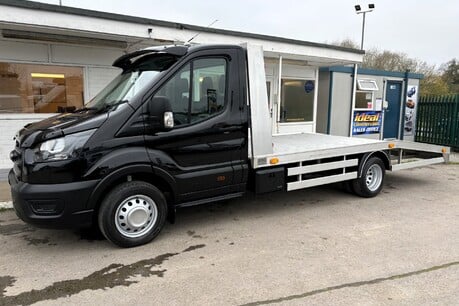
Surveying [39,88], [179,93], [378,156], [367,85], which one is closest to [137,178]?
[179,93]

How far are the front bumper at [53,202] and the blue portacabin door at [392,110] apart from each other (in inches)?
468

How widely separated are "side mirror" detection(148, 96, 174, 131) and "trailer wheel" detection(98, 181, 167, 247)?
71cm

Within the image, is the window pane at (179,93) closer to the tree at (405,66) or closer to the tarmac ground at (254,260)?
the tarmac ground at (254,260)

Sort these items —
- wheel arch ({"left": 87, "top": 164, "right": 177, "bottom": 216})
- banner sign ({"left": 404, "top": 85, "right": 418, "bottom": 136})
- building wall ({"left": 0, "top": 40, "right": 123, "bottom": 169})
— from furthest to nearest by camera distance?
banner sign ({"left": 404, "top": 85, "right": 418, "bottom": 136}) < building wall ({"left": 0, "top": 40, "right": 123, "bottom": 169}) < wheel arch ({"left": 87, "top": 164, "right": 177, "bottom": 216})

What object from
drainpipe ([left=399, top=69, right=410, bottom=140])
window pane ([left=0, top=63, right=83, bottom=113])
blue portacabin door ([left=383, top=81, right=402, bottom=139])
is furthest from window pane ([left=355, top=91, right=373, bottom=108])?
window pane ([left=0, top=63, right=83, bottom=113])

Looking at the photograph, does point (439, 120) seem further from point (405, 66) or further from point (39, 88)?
point (405, 66)

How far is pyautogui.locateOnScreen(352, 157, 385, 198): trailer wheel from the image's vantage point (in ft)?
21.1

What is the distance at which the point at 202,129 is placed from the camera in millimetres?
4566

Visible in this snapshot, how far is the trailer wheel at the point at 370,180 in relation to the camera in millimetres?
6418

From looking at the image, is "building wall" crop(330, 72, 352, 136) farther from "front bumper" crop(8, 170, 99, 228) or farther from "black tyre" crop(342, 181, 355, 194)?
"front bumper" crop(8, 170, 99, 228)

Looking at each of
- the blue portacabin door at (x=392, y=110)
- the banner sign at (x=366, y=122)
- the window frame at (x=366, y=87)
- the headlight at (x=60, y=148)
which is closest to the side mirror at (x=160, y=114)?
the headlight at (x=60, y=148)

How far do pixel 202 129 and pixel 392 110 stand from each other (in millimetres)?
10947

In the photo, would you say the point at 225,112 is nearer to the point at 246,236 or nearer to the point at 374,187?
the point at 246,236

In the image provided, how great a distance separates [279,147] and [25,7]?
4.99m
